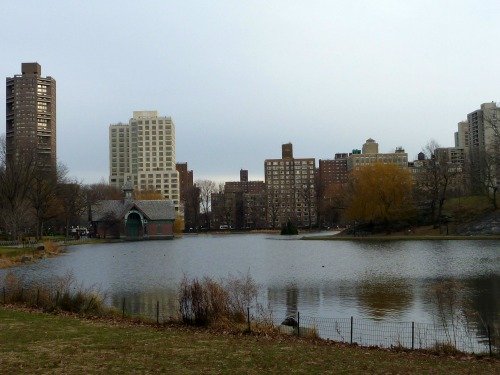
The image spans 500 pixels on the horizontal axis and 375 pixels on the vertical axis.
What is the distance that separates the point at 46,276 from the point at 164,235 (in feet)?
234

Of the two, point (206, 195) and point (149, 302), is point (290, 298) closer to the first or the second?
point (149, 302)

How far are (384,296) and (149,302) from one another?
9.98m

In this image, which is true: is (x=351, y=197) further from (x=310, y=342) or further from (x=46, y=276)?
(x=310, y=342)

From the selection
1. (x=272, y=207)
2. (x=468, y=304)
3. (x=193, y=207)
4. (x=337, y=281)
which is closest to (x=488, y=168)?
(x=337, y=281)

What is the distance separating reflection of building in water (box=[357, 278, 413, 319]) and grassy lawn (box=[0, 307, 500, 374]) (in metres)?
7.34

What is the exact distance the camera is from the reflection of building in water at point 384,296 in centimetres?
1978

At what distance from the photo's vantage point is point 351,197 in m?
83.2

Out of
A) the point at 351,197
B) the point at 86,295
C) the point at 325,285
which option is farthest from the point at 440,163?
the point at 86,295

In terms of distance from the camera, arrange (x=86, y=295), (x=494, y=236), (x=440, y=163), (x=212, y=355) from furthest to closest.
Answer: (x=440, y=163), (x=494, y=236), (x=86, y=295), (x=212, y=355)

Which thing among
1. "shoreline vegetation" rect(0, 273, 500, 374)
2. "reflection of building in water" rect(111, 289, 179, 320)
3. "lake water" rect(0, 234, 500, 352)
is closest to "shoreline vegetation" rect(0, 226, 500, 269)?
"lake water" rect(0, 234, 500, 352)

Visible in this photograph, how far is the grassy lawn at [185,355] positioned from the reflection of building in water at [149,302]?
445 cm

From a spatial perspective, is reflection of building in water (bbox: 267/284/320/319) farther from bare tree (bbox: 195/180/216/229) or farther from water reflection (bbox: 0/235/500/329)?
bare tree (bbox: 195/180/216/229)

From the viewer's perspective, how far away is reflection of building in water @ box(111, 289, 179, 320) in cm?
1977

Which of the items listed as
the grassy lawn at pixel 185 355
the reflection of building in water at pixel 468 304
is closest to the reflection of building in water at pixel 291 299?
the reflection of building in water at pixel 468 304
